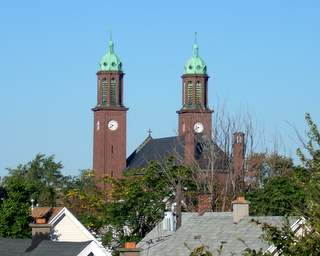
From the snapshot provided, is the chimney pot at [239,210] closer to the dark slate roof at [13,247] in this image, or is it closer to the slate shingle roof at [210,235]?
the slate shingle roof at [210,235]

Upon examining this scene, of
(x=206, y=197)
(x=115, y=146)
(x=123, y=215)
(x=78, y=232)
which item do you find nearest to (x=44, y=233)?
(x=206, y=197)

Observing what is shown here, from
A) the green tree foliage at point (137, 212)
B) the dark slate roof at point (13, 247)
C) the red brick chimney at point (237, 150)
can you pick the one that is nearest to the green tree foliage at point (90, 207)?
the green tree foliage at point (137, 212)

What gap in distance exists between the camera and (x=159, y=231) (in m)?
44.1

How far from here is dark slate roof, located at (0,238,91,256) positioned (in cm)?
3562

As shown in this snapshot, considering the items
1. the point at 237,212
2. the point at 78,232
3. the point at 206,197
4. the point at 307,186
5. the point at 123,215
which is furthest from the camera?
the point at 78,232

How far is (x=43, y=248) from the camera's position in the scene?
118 ft

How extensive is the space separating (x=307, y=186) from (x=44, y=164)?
398ft

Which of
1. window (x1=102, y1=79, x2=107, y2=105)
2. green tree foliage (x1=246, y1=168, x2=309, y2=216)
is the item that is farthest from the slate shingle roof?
window (x1=102, y1=79, x2=107, y2=105)

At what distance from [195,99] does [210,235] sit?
4759 inches

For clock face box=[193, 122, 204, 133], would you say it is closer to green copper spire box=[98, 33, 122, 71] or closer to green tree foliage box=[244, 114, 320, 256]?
green copper spire box=[98, 33, 122, 71]

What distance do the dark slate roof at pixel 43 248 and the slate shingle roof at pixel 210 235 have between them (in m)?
2.75

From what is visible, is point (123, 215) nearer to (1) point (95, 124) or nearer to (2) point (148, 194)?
(2) point (148, 194)

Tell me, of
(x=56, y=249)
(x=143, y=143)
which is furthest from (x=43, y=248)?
(x=143, y=143)

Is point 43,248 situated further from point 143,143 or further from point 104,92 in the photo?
point 104,92
